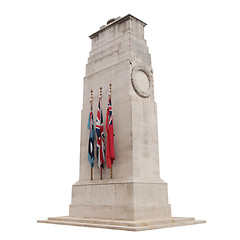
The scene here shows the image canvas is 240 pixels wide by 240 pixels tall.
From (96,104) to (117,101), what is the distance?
1.61 metres

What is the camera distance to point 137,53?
16.2m

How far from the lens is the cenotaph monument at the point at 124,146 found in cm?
1367

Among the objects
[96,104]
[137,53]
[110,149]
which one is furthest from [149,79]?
[110,149]

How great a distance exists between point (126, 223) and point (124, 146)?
3.71 m

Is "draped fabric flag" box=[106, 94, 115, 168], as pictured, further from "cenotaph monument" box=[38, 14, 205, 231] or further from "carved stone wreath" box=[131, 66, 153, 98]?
"carved stone wreath" box=[131, 66, 153, 98]

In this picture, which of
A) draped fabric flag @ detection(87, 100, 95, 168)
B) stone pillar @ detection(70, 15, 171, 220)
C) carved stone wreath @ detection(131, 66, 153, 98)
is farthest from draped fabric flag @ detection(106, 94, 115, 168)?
carved stone wreath @ detection(131, 66, 153, 98)

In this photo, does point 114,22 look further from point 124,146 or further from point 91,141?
point 124,146

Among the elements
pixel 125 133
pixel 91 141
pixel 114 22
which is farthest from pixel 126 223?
pixel 114 22

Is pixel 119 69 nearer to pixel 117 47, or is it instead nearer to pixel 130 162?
pixel 117 47

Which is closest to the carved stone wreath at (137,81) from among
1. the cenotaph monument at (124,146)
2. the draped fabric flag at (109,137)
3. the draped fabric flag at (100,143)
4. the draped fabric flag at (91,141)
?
the cenotaph monument at (124,146)

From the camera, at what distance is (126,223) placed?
483 inches

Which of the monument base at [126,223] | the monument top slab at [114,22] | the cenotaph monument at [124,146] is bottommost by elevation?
the monument base at [126,223]

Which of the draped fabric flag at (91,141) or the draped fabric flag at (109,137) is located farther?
the draped fabric flag at (91,141)

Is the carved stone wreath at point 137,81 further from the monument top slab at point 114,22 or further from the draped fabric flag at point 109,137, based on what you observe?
the monument top slab at point 114,22
